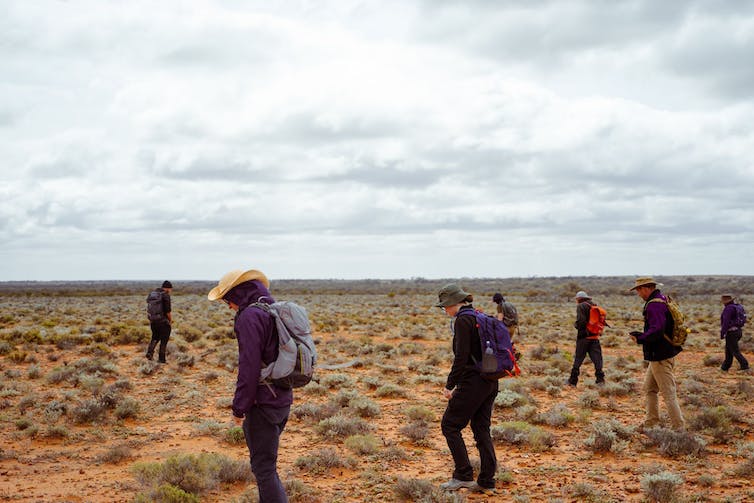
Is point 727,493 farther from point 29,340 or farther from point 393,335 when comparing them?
point 29,340

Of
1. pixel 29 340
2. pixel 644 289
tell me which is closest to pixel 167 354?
pixel 29 340

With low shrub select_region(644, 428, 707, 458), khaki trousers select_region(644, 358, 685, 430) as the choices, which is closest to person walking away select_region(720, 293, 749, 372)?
khaki trousers select_region(644, 358, 685, 430)

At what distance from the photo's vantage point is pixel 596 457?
7676 millimetres

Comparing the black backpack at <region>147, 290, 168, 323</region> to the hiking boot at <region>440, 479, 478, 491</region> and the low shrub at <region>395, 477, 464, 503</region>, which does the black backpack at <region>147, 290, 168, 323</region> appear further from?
the hiking boot at <region>440, 479, 478, 491</region>

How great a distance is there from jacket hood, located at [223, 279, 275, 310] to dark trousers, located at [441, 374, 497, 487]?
2.37m

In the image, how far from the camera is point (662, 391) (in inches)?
316

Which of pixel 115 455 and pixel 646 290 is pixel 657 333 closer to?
pixel 646 290

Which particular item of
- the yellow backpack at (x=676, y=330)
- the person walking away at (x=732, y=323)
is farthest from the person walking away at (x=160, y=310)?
the person walking away at (x=732, y=323)

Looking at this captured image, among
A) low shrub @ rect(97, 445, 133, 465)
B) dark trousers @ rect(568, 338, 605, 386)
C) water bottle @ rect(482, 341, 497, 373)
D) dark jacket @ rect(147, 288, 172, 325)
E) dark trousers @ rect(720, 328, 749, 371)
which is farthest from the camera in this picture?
dark trousers @ rect(720, 328, 749, 371)

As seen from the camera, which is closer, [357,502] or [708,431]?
[357,502]

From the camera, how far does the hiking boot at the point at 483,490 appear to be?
619cm

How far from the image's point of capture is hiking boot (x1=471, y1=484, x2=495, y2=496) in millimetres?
6191

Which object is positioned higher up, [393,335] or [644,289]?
[644,289]

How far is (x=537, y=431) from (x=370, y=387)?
16.8 feet
